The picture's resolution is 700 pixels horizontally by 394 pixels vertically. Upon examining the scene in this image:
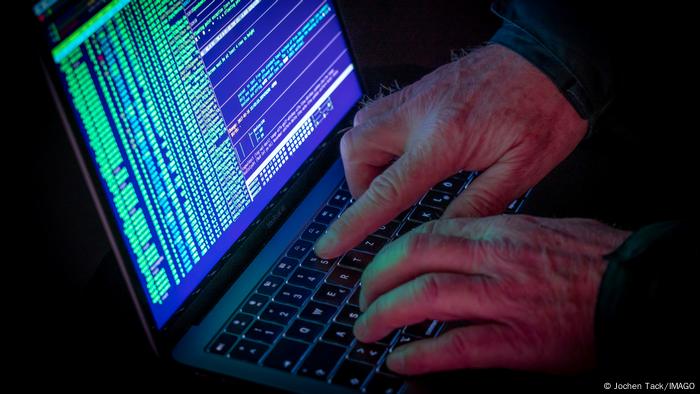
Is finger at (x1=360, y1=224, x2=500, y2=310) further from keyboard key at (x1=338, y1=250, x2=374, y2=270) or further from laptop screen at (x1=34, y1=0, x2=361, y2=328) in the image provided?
laptop screen at (x1=34, y1=0, x2=361, y2=328)

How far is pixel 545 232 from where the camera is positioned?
0.85 meters

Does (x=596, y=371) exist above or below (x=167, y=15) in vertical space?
below

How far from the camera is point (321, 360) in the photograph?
32.1 inches

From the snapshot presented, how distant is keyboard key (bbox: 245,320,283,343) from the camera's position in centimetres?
85

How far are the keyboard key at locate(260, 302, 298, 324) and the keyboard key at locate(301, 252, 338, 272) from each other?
75 mm

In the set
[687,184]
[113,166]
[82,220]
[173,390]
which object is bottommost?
[687,184]

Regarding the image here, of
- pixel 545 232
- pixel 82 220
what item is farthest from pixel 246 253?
pixel 545 232

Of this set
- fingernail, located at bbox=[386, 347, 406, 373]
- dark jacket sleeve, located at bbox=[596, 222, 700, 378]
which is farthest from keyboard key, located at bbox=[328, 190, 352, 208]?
dark jacket sleeve, located at bbox=[596, 222, 700, 378]

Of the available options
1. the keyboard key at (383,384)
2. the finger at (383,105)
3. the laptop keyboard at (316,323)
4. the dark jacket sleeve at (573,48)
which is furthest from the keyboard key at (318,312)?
the dark jacket sleeve at (573,48)

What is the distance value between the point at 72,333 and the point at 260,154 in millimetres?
329

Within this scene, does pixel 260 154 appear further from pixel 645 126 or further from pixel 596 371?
pixel 645 126

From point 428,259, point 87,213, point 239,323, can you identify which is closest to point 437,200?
point 428,259

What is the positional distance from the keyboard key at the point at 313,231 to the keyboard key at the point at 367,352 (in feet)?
0.68

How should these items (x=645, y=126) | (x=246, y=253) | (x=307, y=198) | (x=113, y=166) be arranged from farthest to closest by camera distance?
(x=645, y=126) < (x=307, y=198) < (x=246, y=253) < (x=113, y=166)
